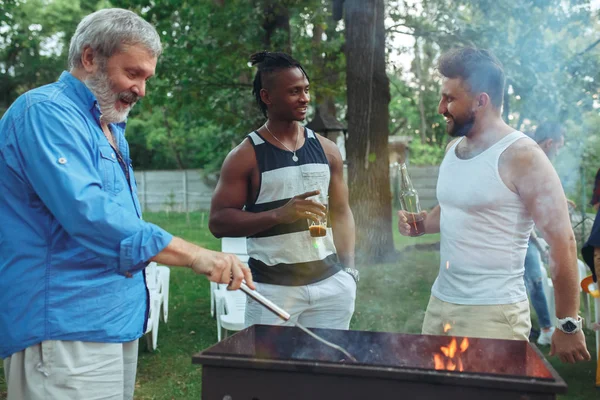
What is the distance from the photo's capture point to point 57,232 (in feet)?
6.11

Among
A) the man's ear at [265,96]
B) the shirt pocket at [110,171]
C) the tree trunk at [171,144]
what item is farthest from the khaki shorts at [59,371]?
the tree trunk at [171,144]

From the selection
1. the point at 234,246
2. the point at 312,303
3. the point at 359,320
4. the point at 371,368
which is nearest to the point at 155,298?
the point at 234,246

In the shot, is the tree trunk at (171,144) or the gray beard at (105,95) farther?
the tree trunk at (171,144)

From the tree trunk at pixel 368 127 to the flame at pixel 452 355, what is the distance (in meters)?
6.68

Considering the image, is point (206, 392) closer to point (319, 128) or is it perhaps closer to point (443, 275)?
point (443, 275)

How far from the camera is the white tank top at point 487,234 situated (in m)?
2.39

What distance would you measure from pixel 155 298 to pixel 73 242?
162 inches

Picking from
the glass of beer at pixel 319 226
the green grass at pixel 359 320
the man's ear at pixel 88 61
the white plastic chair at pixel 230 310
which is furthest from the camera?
the white plastic chair at pixel 230 310

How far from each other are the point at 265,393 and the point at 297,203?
0.93 metres

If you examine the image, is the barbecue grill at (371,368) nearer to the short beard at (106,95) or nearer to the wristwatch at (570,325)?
the wristwatch at (570,325)

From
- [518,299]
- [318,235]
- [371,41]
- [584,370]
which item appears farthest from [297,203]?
[371,41]

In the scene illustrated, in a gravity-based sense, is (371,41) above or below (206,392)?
above

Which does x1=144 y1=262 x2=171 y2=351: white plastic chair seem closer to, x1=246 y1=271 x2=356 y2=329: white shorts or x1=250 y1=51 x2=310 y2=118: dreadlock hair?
x1=246 y1=271 x2=356 y2=329: white shorts

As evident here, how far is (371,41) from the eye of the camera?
8781 millimetres
